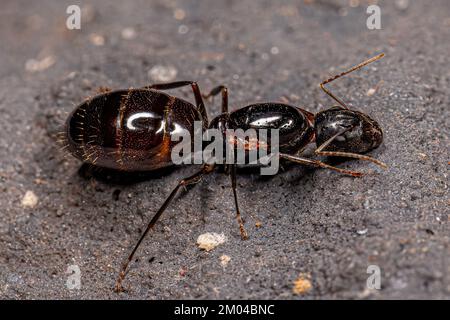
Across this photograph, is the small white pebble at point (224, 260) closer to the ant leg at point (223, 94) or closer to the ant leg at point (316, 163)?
the ant leg at point (316, 163)

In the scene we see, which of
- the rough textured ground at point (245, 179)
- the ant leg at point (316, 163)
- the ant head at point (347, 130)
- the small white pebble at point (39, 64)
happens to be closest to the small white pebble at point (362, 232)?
the rough textured ground at point (245, 179)

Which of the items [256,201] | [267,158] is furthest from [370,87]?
[256,201]

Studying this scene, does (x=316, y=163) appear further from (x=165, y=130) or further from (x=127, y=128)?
(x=127, y=128)

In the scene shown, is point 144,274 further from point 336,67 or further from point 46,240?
point 336,67

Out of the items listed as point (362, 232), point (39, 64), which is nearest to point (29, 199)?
point (39, 64)

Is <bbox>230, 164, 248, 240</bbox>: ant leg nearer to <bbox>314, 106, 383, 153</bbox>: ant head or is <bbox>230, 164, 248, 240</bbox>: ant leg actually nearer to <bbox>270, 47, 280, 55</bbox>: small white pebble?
<bbox>314, 106, 383, 153</bbox>: ant head

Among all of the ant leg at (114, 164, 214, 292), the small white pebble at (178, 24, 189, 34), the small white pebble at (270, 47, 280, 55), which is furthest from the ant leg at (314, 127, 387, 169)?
the small white pebble at (178, 24, 189, 34)
